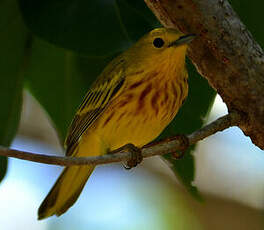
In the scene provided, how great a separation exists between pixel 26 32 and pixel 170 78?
86 centimetres

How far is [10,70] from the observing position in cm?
334

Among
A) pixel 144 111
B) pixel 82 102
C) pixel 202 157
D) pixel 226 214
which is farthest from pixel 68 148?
pixel 202 157

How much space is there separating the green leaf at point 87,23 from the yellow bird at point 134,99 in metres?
0.13

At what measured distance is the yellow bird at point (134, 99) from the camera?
2928mm

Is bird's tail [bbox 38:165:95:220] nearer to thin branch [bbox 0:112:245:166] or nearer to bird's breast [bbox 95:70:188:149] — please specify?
bird's breast [bbox 95:70:188:149]

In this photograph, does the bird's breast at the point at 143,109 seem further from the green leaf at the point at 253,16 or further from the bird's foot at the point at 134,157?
the green leaf at the point at 253,16

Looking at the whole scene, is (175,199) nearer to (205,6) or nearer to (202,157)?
(202,157)

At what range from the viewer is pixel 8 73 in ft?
11.0

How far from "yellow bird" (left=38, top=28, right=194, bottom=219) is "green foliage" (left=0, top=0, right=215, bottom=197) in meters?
0.11

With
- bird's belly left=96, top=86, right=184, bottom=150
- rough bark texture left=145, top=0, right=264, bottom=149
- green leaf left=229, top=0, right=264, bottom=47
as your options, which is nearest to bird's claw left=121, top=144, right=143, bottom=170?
bird's belly left=96, top=86, right=184, bottom=150

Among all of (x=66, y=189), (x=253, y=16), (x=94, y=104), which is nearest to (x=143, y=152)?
(x=94, y=104)

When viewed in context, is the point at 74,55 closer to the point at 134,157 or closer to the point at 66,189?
the point at 66,189

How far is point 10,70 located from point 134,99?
77 cm

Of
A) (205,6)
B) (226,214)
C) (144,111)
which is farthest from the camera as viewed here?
(226,214)
